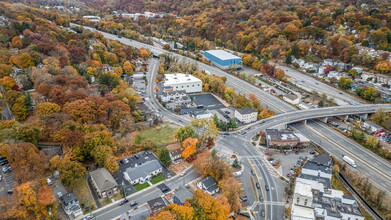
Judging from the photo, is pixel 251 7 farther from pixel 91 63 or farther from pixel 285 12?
pixel 91 63

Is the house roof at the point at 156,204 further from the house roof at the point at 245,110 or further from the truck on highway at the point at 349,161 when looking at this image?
the truck on highway at the point at 349,161

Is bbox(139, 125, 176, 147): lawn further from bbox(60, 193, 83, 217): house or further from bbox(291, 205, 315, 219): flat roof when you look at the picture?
bbox(291, 205, 315, 219): flat roof

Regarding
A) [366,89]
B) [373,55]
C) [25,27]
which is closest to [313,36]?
[373,55]

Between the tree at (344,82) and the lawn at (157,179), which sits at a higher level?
the tree at (344,82)

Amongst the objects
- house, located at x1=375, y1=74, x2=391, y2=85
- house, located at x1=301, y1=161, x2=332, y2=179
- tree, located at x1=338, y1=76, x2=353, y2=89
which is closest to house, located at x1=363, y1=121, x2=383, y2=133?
tree, located at x1=338, y1=76, x2=353, y2=89

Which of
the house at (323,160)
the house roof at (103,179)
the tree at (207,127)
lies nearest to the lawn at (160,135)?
the tree at (207,127)

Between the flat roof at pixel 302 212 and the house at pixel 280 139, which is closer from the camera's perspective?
the flat roof at pixel 302 212

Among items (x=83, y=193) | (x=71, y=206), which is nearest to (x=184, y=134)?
(x=83, y=193)
